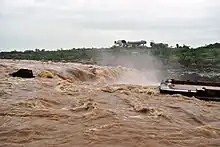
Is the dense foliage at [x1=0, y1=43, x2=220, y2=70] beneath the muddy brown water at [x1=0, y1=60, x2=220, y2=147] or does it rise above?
above

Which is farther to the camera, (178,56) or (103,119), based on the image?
(178,56)

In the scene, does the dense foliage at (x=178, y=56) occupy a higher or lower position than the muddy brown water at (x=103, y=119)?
higher

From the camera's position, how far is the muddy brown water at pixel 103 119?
24.9ft

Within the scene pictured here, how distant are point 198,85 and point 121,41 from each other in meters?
44.4

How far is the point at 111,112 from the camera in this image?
1056 cm

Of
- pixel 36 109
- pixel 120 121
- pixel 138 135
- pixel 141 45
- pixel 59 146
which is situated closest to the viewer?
pixel 59 146

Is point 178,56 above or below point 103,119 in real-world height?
above

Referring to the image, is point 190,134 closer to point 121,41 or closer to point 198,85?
point 198,85

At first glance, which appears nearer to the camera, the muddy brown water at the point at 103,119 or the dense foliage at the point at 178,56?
the muddy brown water at the point at 103,119

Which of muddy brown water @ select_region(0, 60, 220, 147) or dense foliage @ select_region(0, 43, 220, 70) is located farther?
dense foliage @ select_region(0, 43, 220, 70)

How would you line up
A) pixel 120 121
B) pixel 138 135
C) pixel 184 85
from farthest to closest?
1. pixel 184 85
2. pixel 120 121
3. pixel 138 135

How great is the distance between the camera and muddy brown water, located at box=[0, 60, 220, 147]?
760 centimetres

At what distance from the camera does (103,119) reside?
9.50 metres

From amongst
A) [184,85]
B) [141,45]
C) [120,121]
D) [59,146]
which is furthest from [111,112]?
[141,45]
